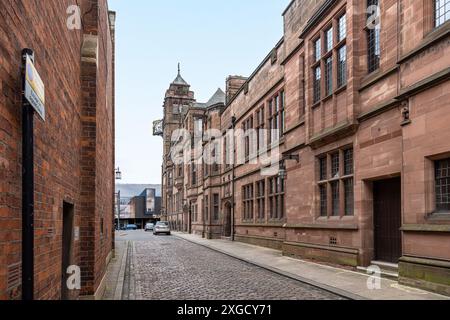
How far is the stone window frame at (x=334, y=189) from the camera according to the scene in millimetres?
14000

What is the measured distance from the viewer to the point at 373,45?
12.9 meters

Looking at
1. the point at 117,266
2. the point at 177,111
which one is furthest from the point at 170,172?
the point at 117,266

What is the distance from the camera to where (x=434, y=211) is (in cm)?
948

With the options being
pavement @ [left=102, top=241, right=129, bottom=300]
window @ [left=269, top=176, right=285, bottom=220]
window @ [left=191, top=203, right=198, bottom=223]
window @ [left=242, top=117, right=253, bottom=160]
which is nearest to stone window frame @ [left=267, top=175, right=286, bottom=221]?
window @ [left=269, top=176, right=285, bottom=220]

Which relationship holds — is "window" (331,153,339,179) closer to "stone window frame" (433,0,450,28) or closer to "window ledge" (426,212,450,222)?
"window ledge" (426,212,450,222)

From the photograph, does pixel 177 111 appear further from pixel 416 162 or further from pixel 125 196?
pixel 416 162

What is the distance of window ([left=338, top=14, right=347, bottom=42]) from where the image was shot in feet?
46.4

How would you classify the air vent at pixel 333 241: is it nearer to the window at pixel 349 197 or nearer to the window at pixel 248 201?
the window at pixel 349 197

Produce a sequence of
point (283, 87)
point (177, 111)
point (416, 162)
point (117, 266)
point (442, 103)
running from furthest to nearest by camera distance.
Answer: point (177, 111) → point (283, 87) → point (117, 266) → point (416, 162) → point (442, 103)

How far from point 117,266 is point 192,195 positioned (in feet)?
104

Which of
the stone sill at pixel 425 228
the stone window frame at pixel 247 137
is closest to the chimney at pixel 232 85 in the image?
the stone window frame at pixel 247 137

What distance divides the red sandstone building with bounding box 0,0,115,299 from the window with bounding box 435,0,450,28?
7.18 metres

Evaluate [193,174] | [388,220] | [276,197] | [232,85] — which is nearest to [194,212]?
[193,174]

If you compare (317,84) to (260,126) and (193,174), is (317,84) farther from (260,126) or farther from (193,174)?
(193,174)
